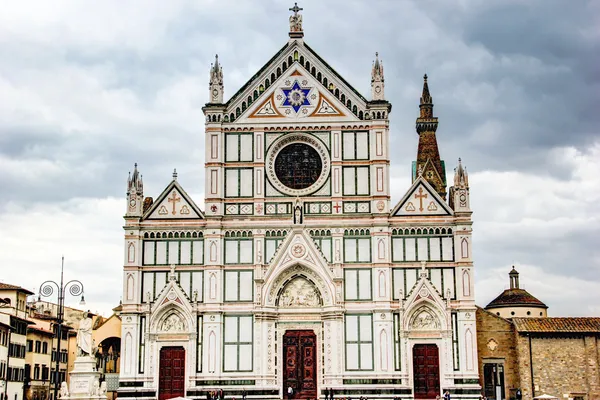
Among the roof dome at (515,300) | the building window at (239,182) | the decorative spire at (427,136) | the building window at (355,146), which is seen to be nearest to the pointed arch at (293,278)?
the building window at (239,182)

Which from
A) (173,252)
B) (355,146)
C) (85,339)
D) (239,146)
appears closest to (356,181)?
(355,146)

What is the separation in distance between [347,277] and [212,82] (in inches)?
526

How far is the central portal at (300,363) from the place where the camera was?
4709 centimetres

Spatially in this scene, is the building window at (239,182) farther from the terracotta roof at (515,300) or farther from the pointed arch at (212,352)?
the terracotta roof at (515,300)

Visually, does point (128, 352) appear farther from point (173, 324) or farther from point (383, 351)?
point (383, 351)

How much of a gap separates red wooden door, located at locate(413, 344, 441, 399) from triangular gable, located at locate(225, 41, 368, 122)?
1323 cm

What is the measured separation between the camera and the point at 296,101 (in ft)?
163


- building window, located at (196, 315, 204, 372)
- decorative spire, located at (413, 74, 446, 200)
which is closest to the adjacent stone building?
building window, located at (196, 315, 204, 372)

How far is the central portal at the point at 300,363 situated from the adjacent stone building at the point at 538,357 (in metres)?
9.21

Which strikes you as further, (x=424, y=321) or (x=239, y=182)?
(x=239, y=182)

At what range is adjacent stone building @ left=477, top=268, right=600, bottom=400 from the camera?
47.7 metres

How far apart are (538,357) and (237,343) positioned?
16.2m

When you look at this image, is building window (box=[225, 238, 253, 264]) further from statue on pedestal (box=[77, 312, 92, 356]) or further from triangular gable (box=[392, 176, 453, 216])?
statue on pedestal (box=[77, 312, 92, 356])

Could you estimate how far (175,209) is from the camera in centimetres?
4878
